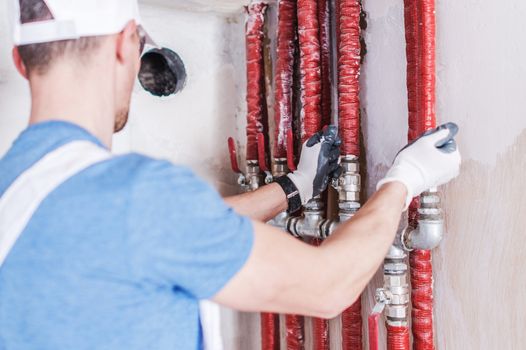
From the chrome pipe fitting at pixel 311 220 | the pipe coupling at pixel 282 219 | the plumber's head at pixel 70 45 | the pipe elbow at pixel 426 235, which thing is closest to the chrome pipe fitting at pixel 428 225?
the pipe elbow at pixel 426 235

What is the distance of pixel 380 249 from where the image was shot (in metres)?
0.80

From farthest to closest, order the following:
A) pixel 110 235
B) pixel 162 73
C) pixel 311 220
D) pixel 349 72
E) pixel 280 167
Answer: pixel 162 73, pixel 280 167, pixel 311 220, pixel 349 72, pixel 110 235

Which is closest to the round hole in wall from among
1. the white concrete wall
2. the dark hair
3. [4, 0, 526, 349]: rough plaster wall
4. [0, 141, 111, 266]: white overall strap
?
the white concrete wall

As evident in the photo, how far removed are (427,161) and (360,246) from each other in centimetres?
23

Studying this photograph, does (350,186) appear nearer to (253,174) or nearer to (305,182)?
(305,182)

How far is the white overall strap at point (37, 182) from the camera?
68 cm

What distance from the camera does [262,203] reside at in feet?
3.95

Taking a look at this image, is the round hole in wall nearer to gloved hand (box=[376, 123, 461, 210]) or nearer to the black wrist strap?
the black wrist strap

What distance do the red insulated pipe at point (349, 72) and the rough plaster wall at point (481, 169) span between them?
0.08 meters

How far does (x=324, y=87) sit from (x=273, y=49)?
0.28 m

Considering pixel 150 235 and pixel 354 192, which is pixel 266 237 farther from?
pixel 354 192

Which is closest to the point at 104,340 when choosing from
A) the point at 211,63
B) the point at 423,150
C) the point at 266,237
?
the point at 266,237

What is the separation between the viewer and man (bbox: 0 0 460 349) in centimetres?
64

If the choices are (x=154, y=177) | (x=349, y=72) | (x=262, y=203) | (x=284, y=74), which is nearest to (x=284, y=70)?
(x=284, y=74)
